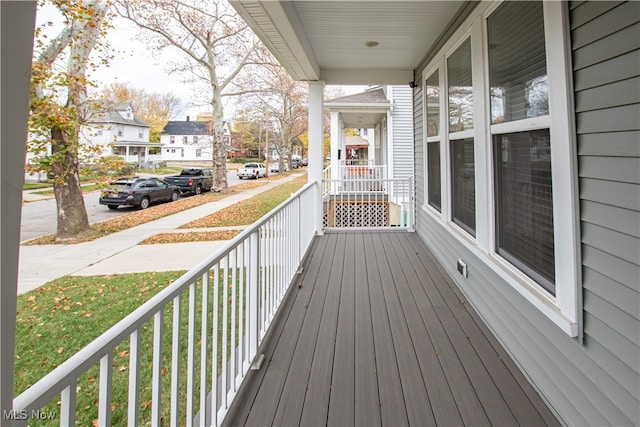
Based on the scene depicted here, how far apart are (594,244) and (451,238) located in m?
2.21

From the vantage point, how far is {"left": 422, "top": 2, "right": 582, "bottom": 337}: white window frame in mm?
1544

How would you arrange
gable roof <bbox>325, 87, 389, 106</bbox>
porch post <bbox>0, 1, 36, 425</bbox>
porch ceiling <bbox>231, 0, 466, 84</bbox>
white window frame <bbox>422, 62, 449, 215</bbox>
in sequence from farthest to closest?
gable roof <bbox>325, 87, 389, 106</bbox> → white window frame <bbox>422, 62, 449, 215</bbox> → porch ceiling <bbox>231, 0, 466, 84</bbox> → porch post <bbox>0, 1, 36, 425</bbox>

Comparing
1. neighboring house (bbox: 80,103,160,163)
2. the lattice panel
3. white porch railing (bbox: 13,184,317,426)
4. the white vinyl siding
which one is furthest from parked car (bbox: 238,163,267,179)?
the white vinyl siding

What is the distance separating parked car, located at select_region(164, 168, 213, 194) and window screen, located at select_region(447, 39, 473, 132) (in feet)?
52.0

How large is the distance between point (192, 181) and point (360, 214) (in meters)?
11.4

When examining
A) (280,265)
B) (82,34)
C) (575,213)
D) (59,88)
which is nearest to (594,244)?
(575,213)

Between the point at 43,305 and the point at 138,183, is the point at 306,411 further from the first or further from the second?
the point at 138,183

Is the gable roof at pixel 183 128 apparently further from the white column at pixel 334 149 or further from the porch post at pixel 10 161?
the porch post at pixel 10 161

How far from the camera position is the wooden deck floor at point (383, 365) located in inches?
68.9

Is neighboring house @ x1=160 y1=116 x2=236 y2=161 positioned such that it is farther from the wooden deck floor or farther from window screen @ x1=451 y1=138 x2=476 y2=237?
the wooden deck floor

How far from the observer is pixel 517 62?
2.09m

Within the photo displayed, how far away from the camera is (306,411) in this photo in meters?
1.77

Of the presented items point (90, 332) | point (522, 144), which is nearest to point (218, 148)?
point (90, 332)

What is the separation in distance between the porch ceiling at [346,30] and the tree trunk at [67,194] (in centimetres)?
659
